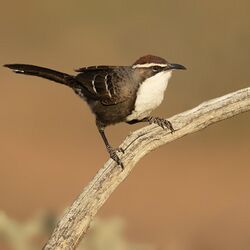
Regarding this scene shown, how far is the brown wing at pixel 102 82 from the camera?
26.3 ft

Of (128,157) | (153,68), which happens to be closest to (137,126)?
(153,68)

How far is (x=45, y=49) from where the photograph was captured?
65.0 ft

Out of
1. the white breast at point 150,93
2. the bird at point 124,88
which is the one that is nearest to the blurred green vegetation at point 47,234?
the bird at point 124,88

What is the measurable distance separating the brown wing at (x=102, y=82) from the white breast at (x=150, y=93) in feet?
0.70

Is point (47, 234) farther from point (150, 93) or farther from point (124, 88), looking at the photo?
point (150, 93)

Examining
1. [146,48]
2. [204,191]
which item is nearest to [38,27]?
[146,48]

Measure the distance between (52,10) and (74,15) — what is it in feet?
1.69

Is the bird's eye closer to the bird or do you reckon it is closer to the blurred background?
the bird

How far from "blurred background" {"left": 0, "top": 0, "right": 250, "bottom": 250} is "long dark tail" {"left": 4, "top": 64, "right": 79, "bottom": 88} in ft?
12.6

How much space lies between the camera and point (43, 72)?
8352 millimetres

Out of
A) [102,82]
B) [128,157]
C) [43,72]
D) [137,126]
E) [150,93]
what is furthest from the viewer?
[137,126]

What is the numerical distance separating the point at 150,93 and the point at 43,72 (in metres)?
1.10

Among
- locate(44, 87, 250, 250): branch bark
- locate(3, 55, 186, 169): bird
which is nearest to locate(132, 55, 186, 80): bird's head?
locate(3, 55, 186, 169): bird

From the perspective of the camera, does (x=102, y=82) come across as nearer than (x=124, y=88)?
No
